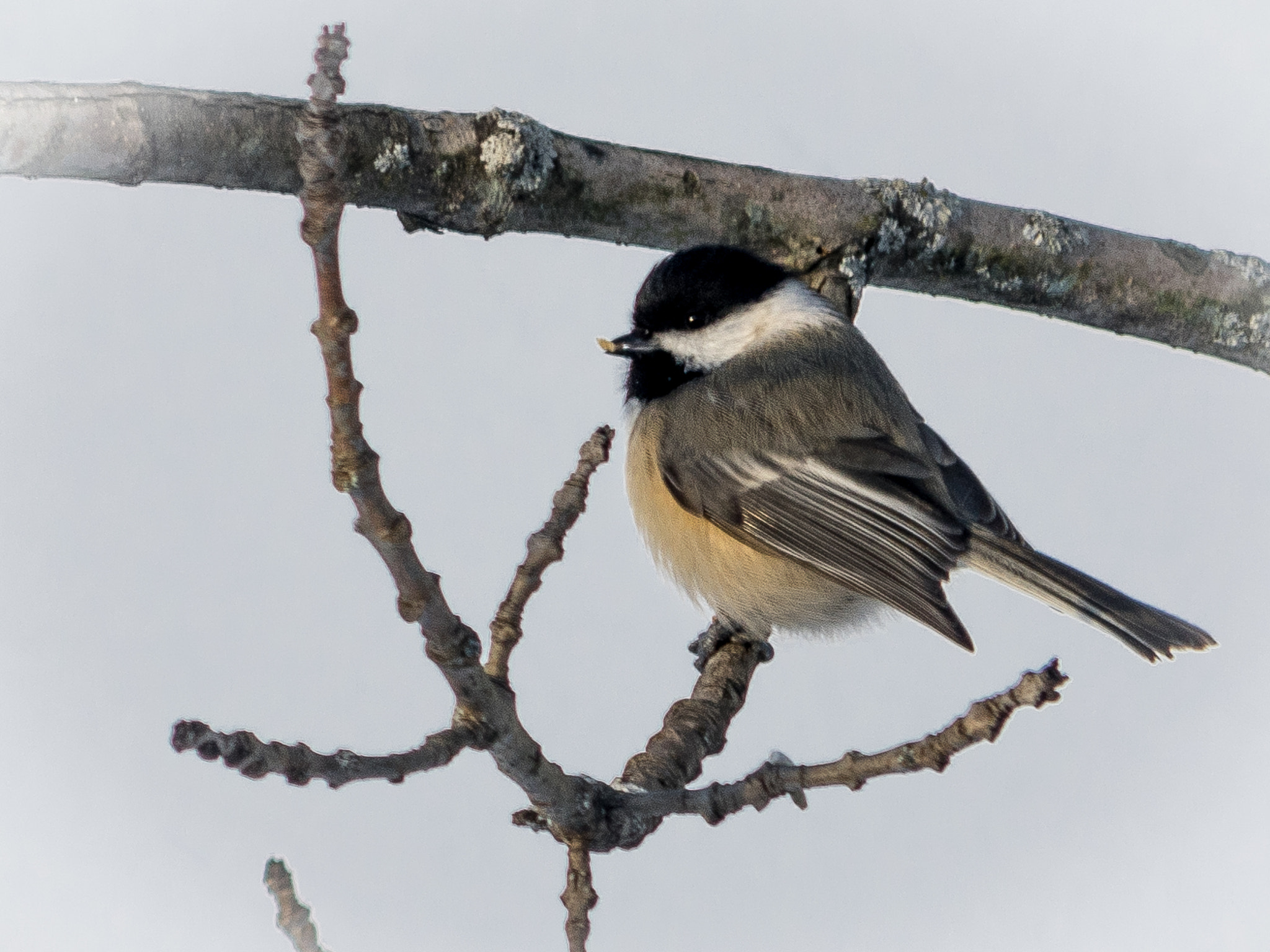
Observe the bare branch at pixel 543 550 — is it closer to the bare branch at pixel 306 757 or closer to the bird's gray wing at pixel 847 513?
the bare branch at pixel 306 757

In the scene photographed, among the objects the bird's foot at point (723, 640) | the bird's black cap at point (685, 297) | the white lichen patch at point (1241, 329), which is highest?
the bird's black cap at point (685, 297)

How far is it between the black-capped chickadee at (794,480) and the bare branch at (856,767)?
77 centimetres

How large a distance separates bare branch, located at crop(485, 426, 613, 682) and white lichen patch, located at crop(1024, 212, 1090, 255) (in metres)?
1.57

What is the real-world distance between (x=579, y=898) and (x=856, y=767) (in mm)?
386

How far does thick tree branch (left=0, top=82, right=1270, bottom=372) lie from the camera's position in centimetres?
179

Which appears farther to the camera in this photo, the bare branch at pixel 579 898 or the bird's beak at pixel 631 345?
the bird's beak at pixel 631 345

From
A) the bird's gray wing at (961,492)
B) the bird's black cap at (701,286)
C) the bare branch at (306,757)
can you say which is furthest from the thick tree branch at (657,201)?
the bare branch at (306,757)

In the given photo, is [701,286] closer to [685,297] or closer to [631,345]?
[685,297]

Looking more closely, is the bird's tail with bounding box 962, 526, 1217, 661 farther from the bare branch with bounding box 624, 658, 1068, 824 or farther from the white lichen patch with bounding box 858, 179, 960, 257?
the bare branch with bounding box 624, 658, 1068, 824

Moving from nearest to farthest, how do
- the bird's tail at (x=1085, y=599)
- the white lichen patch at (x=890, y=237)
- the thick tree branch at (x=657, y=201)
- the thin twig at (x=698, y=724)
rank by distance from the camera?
the thin twig at (x=698, y=724)
the thick tree branch at (x=657, y=201)
the bird's tail at (x=1085, y=599)
the white lichen patch at (x=890, y=237)

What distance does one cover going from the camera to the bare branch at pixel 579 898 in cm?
132

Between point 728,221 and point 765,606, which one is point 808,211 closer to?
point 728,221

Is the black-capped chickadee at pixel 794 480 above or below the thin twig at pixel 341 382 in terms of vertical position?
above

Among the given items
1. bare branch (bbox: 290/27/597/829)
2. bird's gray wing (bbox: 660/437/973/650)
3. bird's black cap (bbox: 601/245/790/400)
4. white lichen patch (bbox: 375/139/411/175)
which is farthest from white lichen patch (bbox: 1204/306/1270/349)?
bare branch (bbox: 290/27/597/829)
